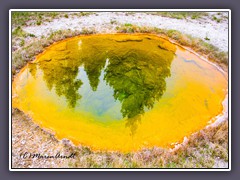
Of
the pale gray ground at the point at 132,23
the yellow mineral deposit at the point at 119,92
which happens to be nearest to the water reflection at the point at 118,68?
the yellow mineral deposit at the point at 119,92

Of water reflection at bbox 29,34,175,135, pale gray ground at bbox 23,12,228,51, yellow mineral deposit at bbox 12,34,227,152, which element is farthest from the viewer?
pale gray ground at bbox 23,12,228,51

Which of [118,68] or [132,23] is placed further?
[132,23]

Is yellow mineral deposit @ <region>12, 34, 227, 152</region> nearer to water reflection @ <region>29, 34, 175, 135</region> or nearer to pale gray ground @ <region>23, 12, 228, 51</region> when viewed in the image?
water reflection @ <region>29, 34, 175, 135</region>

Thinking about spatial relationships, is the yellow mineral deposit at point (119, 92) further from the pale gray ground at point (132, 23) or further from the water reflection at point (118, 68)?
the pale gray ground at point (132, 23)

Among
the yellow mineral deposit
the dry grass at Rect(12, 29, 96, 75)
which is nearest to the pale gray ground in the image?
the dry grass at Rect(12, 29, 96, 75)

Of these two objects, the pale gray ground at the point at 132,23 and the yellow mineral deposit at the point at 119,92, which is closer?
the yellow mineral deposit at the point at 119,92

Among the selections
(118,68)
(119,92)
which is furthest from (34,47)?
(119,92)

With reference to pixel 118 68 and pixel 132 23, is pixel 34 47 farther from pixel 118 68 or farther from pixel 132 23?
pixel 132 23

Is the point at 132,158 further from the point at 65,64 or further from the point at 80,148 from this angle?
the point at 65,64
